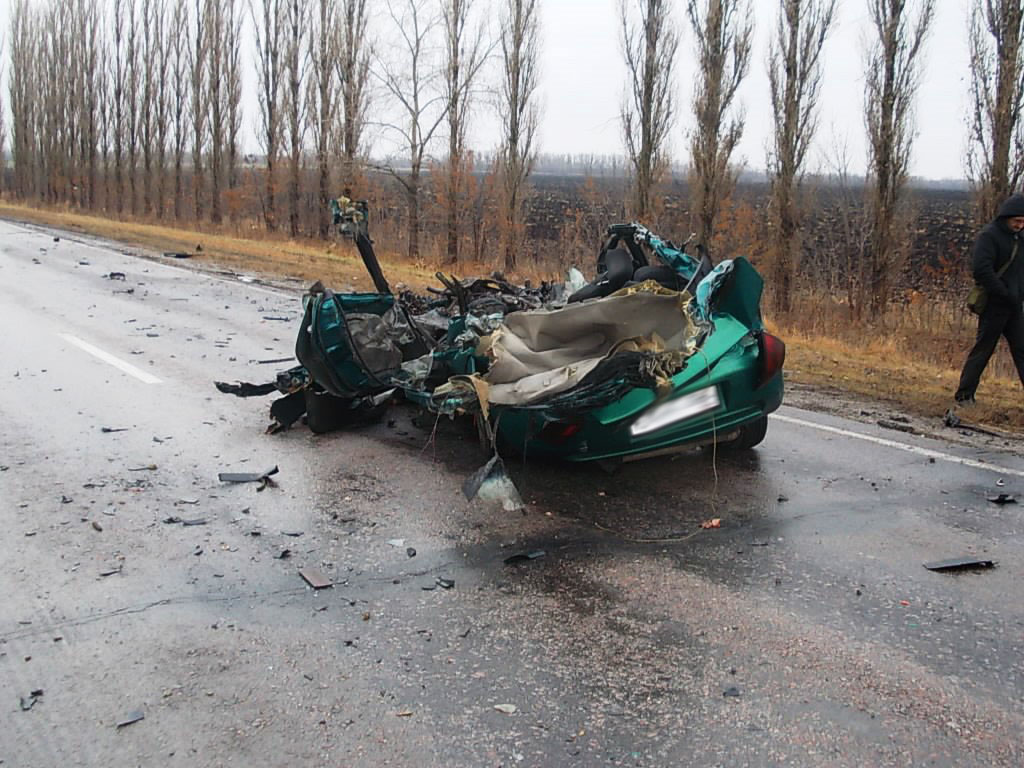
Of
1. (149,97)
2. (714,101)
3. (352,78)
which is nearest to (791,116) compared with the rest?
(714,101)

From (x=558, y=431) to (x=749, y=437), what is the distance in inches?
67.3

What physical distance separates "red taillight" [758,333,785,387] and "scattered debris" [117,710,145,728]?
3.80 m

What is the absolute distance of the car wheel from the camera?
632 centimetres

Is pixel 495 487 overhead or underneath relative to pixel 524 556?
overhead

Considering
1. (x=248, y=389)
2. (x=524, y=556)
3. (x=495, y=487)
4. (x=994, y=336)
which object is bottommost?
(x=524, y=556)

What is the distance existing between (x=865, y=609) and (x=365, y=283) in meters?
14.2

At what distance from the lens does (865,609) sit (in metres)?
4.06

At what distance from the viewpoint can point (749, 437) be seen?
637 cm

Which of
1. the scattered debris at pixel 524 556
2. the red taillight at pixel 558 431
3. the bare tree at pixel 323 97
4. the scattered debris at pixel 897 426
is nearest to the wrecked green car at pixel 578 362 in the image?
the red taillight at pixel 558 431

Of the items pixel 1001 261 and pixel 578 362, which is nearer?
pixel 578 362

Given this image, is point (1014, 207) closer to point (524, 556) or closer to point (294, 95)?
point (524, 556)

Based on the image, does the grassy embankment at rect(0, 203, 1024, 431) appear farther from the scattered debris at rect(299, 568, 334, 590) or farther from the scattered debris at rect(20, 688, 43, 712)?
the scattered debris at rect(20, 688, 43, 712)

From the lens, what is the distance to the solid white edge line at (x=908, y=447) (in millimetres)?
6273

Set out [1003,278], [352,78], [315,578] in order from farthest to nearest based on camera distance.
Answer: [352,78]
[1003,278]
[315,578]
